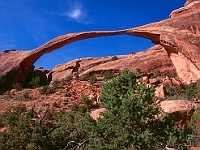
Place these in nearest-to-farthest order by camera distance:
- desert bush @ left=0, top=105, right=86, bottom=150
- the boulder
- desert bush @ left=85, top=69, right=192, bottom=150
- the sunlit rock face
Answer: desert bush @ left=85, top=69, right=192, bottom=150 → desert bush @ left=0, top=105, right=86, bottom=150 → the boulder → the sunlit rock face

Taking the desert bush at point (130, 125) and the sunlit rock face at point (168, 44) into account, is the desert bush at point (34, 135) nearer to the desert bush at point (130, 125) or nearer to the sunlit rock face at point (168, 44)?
the desert bush at point (130, 125)

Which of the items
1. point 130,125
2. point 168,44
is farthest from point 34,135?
point 168,44

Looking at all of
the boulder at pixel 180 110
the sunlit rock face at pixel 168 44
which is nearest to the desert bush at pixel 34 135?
the boulder at pixel 180 110

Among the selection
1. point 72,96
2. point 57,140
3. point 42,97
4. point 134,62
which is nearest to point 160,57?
point 134,62

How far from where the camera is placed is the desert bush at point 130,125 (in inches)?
264

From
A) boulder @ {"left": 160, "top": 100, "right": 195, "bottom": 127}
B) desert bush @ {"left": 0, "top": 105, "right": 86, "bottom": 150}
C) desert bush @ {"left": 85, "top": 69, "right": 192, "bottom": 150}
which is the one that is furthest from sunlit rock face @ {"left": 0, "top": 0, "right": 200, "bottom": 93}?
desert bush @ {"left": 0, "top": 105, "right": 86, "bottom": 150}

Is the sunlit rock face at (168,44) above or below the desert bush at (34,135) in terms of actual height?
above

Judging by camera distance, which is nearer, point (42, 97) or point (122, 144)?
point (122, 144)

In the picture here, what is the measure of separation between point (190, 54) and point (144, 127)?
218 inches

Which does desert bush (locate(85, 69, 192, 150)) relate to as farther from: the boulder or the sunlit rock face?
the sunlit rock face

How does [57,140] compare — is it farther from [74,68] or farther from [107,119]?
[74,68]

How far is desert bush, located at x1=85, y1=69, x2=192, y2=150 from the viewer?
22.0 ft

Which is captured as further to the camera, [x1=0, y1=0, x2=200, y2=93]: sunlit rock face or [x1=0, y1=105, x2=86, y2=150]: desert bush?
[x1=0, y1=0, x2=200, y2=93]: sunlit rock face

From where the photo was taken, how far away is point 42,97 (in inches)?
648
